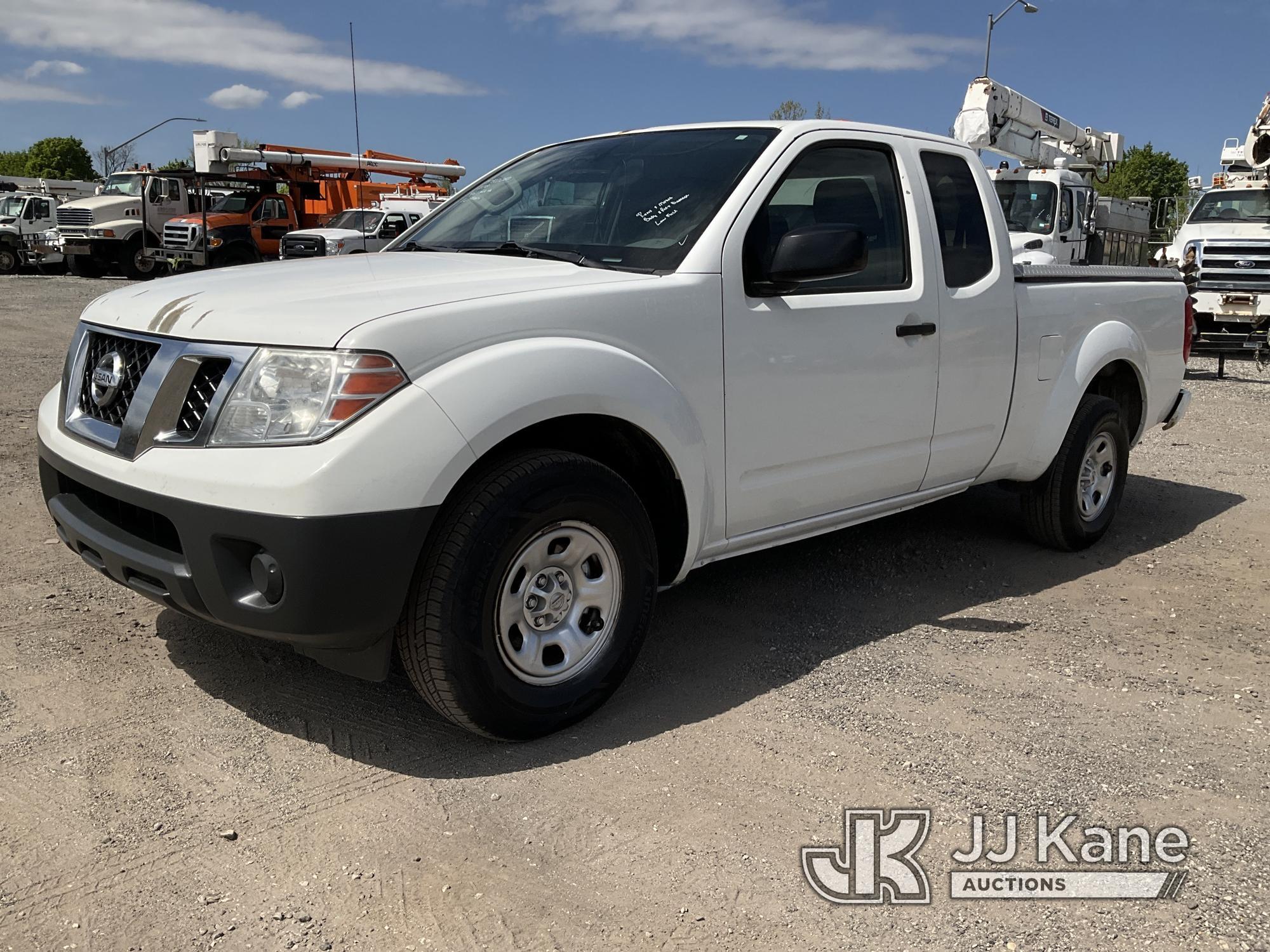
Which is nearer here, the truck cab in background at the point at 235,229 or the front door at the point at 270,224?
the truck cab in background at the point at 235,229

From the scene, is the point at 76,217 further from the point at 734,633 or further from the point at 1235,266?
the point at 734,633

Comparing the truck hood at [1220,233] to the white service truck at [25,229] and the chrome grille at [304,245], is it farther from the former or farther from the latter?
the white service truck at [25,229]

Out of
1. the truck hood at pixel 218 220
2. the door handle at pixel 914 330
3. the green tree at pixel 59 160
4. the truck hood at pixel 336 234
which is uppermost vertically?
the green tree at pixel 59 160

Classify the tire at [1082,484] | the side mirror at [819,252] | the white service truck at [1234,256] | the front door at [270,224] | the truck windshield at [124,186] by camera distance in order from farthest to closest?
the truck windshield at [124,186], the front door at [270,224], the white service truck at [1234,256], the tire at [1082,484], the side mirror at [819,252]

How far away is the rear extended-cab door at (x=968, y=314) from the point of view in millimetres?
4379

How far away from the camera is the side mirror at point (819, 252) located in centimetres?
351

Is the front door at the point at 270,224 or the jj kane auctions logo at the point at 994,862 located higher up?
the front door at the point at 270,224

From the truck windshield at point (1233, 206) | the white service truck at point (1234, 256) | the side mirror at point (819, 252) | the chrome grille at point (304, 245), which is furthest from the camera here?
the chrome grille at point (304, 245)

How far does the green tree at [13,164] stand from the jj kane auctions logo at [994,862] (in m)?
107

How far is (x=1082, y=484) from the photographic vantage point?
18.0 ft

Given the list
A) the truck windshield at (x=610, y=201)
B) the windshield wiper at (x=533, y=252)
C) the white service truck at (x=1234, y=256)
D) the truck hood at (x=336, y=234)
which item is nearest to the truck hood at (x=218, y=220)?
the truck hood at (x=336, y=234)

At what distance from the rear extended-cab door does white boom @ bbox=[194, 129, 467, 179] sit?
22245mm

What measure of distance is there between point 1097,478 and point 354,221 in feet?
67.2

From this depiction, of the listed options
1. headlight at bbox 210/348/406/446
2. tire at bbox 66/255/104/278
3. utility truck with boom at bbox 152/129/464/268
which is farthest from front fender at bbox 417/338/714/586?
tire at bbox 66/255/104/278
